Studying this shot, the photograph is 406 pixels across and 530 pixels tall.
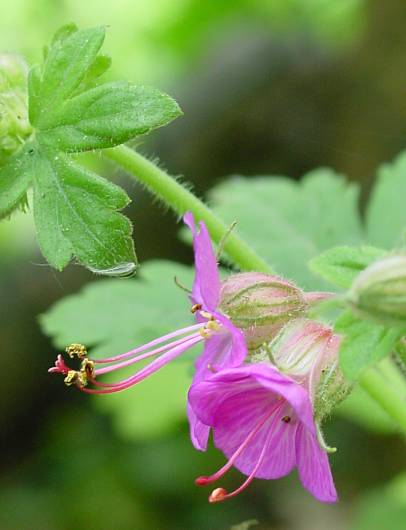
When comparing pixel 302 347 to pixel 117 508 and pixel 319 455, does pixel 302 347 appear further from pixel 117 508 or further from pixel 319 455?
pixel 117 508

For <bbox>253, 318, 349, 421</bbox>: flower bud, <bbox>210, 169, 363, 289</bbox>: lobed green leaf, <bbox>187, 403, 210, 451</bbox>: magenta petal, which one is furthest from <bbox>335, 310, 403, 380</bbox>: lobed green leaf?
<bbox>210, 169, 363, 289</bbox>: lobed green leaf

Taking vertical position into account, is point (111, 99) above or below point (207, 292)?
above

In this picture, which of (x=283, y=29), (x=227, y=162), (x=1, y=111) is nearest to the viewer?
(x=1, y=111)

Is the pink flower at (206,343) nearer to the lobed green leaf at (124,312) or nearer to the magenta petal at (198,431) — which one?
the magenta petal at (198,431)

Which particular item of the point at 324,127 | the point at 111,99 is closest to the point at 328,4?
the point at 324,127

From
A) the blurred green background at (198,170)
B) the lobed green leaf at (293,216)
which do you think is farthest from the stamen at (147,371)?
the blurred green background at (198,170)
